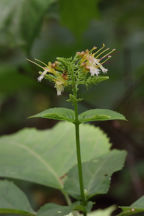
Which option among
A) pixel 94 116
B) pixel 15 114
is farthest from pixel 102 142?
pixel 15 114

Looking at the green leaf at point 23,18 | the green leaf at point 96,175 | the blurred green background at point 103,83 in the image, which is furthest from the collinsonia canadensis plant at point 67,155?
the blurred green background at point 103,83

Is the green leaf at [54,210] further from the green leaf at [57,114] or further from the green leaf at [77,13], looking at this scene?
the green leaf at [77,13]

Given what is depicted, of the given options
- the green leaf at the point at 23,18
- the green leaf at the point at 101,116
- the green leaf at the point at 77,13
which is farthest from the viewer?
the green leaf at the point at 77,13

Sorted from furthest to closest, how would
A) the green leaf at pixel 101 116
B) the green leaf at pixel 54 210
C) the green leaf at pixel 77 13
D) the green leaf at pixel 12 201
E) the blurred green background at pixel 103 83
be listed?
the blurred green background at pixel 103 83 → the green leaf at pixel 77 13 → the green leaf at pixel 12 201 → the green leaf at pixel 54 210 → the green leaf at pixel 101 116

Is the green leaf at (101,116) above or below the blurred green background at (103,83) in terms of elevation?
below

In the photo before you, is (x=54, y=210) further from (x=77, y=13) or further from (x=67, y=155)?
(x=77, y=13)

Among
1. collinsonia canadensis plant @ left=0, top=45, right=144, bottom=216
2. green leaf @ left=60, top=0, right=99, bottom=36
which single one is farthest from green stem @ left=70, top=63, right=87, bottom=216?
green leaf @ left=60, top=0, right=99, bottom=36
